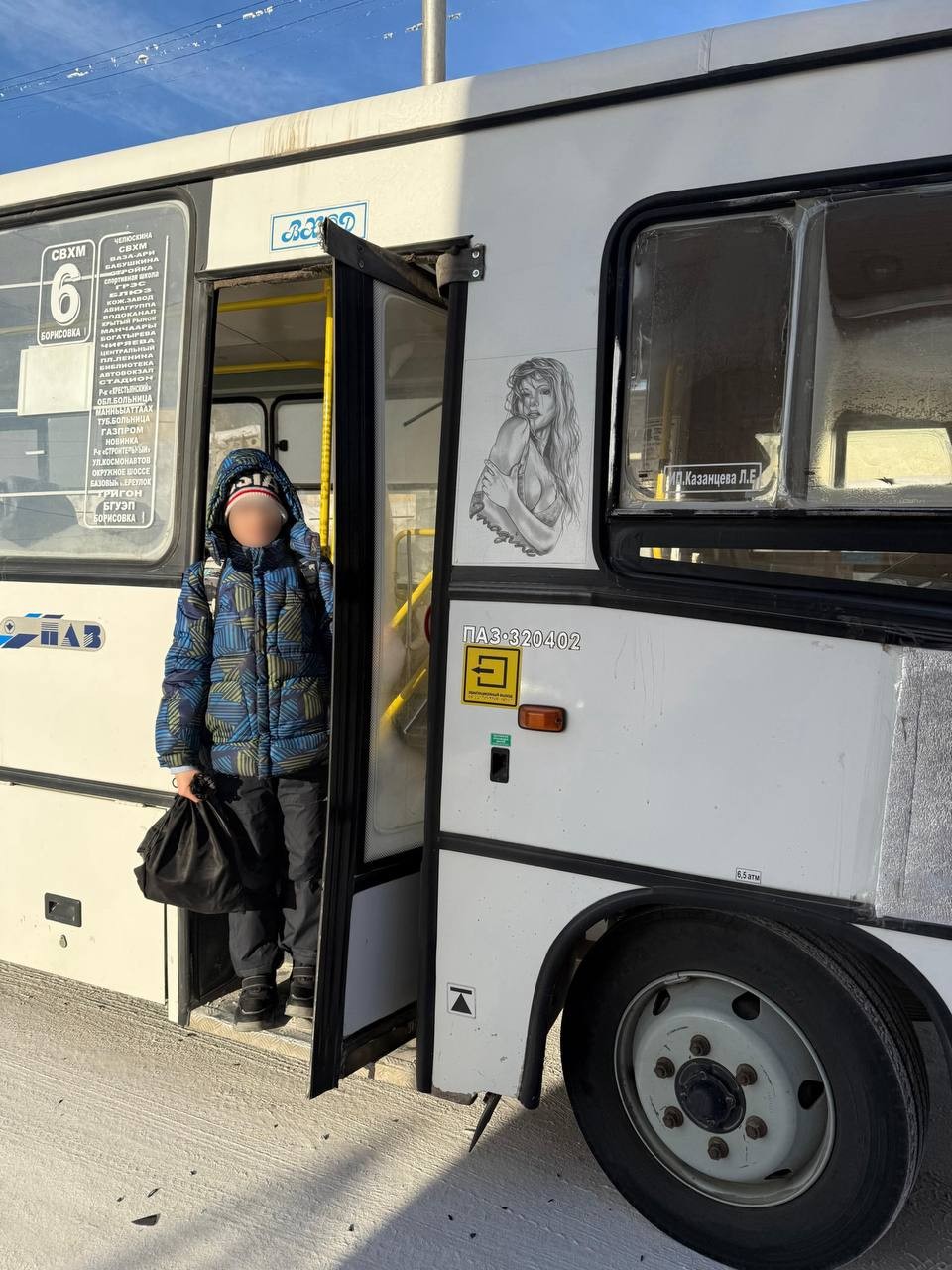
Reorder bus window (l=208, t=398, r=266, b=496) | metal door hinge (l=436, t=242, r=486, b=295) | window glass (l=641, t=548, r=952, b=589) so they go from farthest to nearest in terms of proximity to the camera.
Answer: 1. bus window (l=208, t=398, r=266, b=496)
2. metal door hinge (l=436, t=242, r=486, b=295)
3. window glass (l=641, t=548, r=952, b=589)

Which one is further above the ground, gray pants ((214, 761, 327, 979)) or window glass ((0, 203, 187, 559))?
window glass ((0, 203, 187, 559))

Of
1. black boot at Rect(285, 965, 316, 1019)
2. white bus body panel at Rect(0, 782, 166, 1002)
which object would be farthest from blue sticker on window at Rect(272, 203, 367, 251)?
black boot at Rect(285, 965, 316, 1019)

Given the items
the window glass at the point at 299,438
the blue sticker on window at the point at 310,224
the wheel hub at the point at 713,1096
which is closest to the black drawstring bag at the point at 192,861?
the wheel hub at the point at 713,1096

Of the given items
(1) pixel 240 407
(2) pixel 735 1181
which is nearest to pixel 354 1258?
(2) pixel 735 1181

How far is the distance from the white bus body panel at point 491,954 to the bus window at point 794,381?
0.87 meters

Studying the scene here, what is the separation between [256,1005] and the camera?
3.42 metres

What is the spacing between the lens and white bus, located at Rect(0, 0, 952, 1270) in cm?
239

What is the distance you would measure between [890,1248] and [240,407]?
5.37m

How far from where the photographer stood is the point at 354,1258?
9.18ft

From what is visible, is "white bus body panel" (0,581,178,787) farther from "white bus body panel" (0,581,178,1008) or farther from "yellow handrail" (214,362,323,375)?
"yellow handrail" (214,362,323,375)

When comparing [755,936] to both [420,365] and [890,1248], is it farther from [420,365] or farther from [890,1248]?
[420,365]

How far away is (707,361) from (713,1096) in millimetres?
1763

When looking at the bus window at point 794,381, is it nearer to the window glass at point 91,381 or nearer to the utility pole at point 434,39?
the window glass at point 91,381

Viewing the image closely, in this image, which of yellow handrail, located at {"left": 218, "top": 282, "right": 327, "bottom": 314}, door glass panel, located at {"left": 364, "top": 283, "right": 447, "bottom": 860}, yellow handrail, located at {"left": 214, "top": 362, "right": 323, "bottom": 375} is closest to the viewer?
door glass panel, located at {"left": 364, "top": 283, "right": 447, "bottom": 860}
